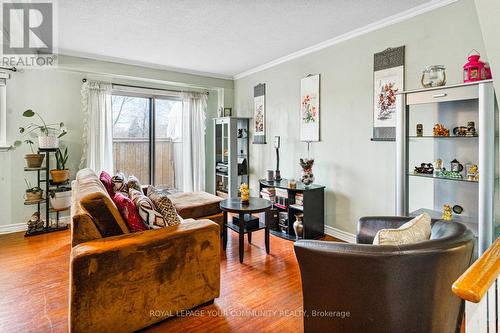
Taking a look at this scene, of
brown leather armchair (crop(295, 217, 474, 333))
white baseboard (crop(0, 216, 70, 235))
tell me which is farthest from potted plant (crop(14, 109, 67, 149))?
brown leather armchair (crop(295, 217, 474, 333))

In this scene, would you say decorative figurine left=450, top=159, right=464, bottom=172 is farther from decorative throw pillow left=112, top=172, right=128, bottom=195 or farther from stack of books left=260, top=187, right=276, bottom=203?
decorative throw pillow left=112, top=172, right=128, bottom=195

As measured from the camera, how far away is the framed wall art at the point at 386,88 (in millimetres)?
2926

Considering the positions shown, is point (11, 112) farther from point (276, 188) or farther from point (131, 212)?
point (276, 188)

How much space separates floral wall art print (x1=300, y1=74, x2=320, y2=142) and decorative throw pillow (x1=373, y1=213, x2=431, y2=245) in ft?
7.79

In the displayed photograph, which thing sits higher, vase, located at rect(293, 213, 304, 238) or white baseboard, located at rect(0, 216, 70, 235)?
vase, located at rect(293, 213, 304, 238)

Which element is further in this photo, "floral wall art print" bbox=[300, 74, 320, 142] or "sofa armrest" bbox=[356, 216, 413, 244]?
"floral wall art print" bbox=[300, 74, 320, 142]

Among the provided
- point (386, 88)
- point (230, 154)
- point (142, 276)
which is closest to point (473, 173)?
point (386, 88)

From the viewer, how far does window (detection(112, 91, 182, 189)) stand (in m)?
4.77

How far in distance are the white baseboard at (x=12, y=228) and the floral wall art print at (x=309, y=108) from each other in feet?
13.5

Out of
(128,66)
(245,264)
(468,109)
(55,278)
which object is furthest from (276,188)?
(128,66)

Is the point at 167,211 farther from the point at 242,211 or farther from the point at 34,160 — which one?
the point at 34,160

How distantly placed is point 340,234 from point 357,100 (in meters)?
1.66

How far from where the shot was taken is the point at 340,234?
359 centimetres

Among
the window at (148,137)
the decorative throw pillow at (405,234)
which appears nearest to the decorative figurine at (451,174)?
the decorative throw pillow at (405,234)
